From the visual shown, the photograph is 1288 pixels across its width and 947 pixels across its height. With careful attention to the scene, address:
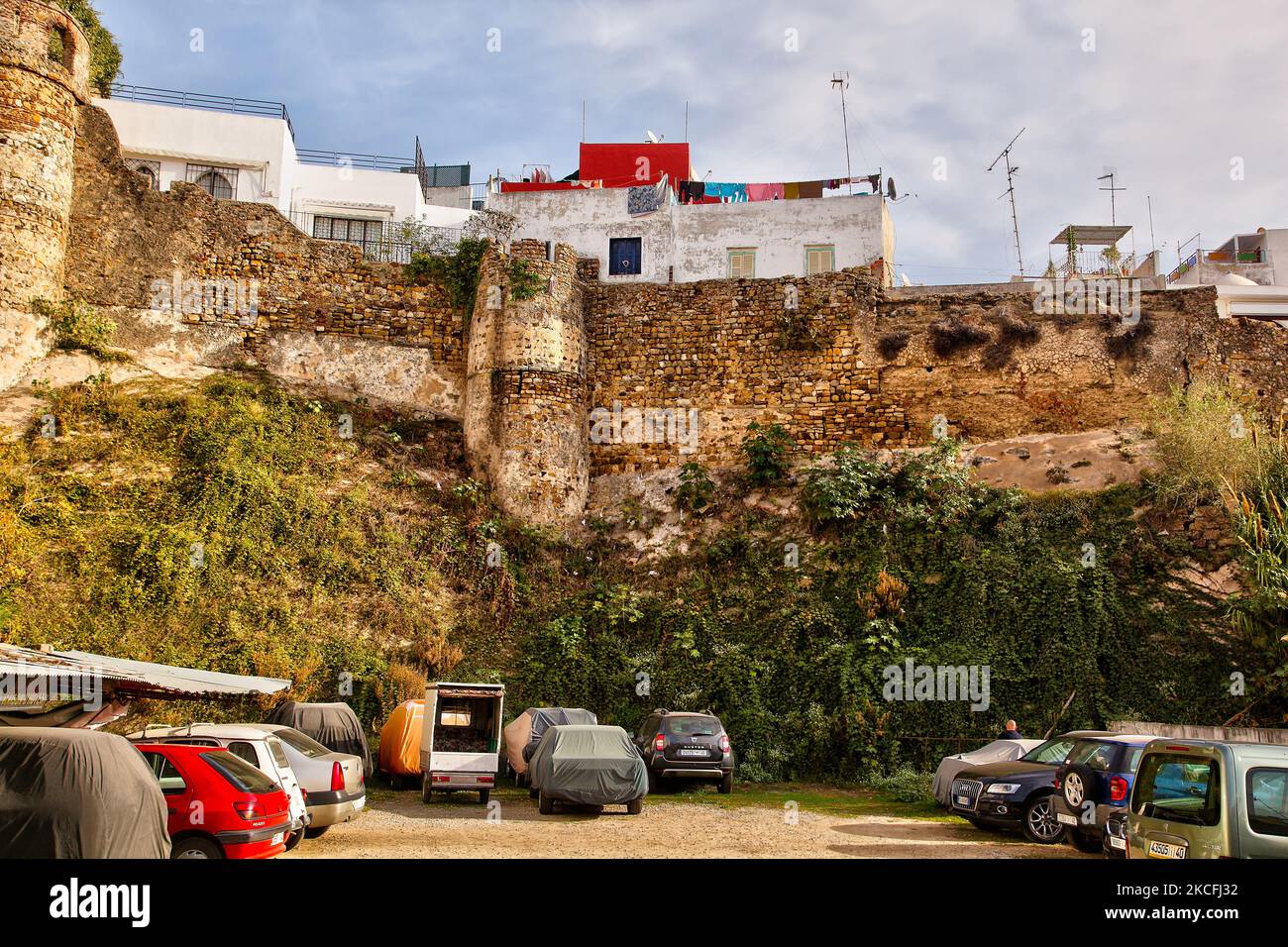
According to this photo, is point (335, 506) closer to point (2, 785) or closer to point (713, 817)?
point (713, 817)

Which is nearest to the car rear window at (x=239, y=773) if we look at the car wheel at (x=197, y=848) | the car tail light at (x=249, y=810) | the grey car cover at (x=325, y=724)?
the car tail light at (x=249, y=810)

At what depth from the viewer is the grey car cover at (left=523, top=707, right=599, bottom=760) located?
15.0 m

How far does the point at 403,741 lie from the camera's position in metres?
14.4

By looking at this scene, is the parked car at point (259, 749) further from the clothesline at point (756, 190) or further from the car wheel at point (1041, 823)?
the clothesline at point (756, 190)

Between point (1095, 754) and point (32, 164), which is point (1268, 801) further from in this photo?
point (32, 164)

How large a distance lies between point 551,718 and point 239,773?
7.09m

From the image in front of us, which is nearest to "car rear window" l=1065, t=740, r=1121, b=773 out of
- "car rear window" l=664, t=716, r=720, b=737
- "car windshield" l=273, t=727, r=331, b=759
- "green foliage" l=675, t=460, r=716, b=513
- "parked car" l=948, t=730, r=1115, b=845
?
"parked car" l=948, t=730, r=1115, b=845

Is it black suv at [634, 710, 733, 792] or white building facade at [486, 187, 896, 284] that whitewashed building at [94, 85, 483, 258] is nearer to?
white building facade at [486, 187, 896, 284]

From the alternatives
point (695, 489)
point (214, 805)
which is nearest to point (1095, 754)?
point (214, 805)

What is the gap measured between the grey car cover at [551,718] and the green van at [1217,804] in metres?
8.84

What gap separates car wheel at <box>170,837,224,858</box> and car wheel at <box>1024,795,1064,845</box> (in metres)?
7.70

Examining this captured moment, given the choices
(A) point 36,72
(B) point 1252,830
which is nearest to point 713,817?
(B) point 1252,830

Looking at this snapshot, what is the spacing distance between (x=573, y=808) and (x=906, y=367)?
43.1 feet

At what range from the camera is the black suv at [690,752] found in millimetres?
13992
